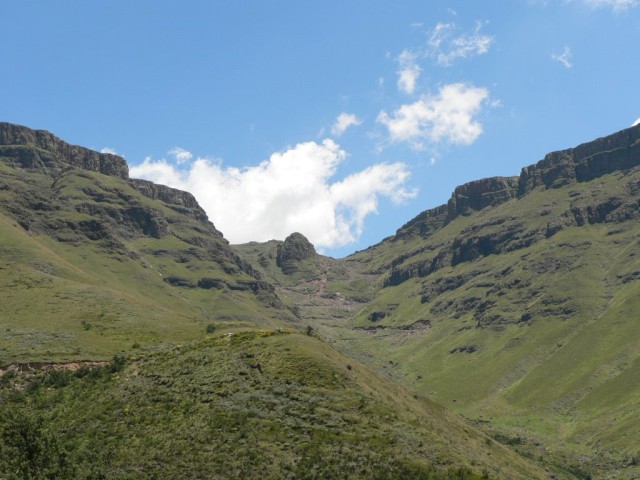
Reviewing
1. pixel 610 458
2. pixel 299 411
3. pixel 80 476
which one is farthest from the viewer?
pixel 610 458

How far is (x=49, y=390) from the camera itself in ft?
289

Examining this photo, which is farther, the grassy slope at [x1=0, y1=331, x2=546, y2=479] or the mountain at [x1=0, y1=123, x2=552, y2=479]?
the grassy slope at [x1=0, y1=331, x2=546, y2=479]

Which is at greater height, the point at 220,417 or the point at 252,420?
the point at 220,417

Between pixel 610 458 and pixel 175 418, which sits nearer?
pixel 175 418

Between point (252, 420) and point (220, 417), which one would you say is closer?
point (252, 420)

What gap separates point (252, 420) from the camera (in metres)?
74.2

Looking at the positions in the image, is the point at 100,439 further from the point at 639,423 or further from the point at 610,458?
the point at 639,423

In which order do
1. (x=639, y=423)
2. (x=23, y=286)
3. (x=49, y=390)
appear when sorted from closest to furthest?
1. (x=49, y=390)
2. (x=23, y=286)
3. (x=639, y=423)

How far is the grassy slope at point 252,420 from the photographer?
66938mm

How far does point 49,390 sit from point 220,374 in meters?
23.0

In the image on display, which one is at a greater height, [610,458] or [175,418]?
[175,418]

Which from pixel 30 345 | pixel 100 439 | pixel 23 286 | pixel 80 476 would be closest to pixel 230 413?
pixel 100 439

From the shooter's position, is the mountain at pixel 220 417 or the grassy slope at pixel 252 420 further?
the grassy slope at pixel 252 420

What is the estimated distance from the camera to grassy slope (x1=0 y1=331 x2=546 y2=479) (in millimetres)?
66938
